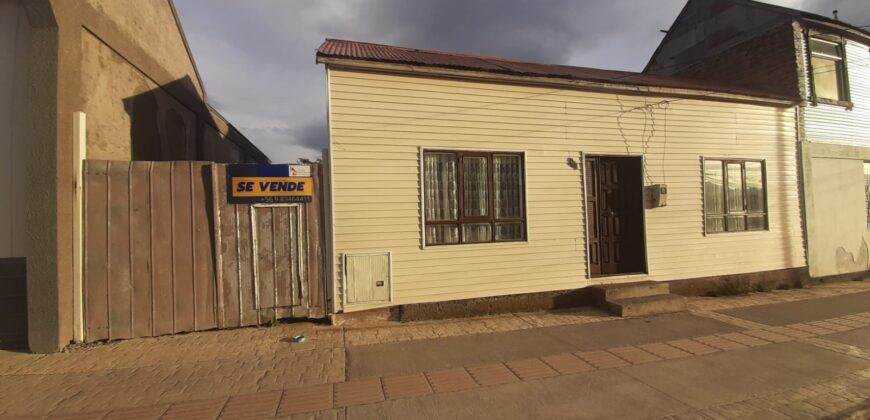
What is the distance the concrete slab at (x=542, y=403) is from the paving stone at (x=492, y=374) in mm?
115

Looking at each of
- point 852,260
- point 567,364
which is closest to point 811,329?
point 567,364

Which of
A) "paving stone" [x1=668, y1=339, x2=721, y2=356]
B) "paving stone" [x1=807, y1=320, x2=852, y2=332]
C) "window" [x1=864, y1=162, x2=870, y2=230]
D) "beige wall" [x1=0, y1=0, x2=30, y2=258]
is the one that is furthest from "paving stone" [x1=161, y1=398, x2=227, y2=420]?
"window" [x1=864, y1=162, x2=870, y2=230]

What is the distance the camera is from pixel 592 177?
735 cm

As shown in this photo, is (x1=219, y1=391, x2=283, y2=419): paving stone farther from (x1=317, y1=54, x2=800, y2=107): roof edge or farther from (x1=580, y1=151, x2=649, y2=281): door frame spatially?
(x1=580, y1=151, x2=649, y2=281): door frame

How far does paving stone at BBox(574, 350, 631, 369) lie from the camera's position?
177 inches

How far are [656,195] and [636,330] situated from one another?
269 cm

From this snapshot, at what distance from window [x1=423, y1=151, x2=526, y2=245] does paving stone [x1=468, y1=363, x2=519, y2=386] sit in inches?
88.0

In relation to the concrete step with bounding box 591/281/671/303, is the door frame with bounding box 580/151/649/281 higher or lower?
higher

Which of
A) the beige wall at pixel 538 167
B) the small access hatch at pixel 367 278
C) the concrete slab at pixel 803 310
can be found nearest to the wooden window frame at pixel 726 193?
the beige wall at pixel 538 167

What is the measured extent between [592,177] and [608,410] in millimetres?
4655

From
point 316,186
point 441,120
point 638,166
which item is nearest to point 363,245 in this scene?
point 316,186

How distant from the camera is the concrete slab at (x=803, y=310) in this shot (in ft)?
20.7

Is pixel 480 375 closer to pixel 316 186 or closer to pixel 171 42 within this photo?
pixel 316 186

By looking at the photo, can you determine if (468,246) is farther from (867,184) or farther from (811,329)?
(867,184)
